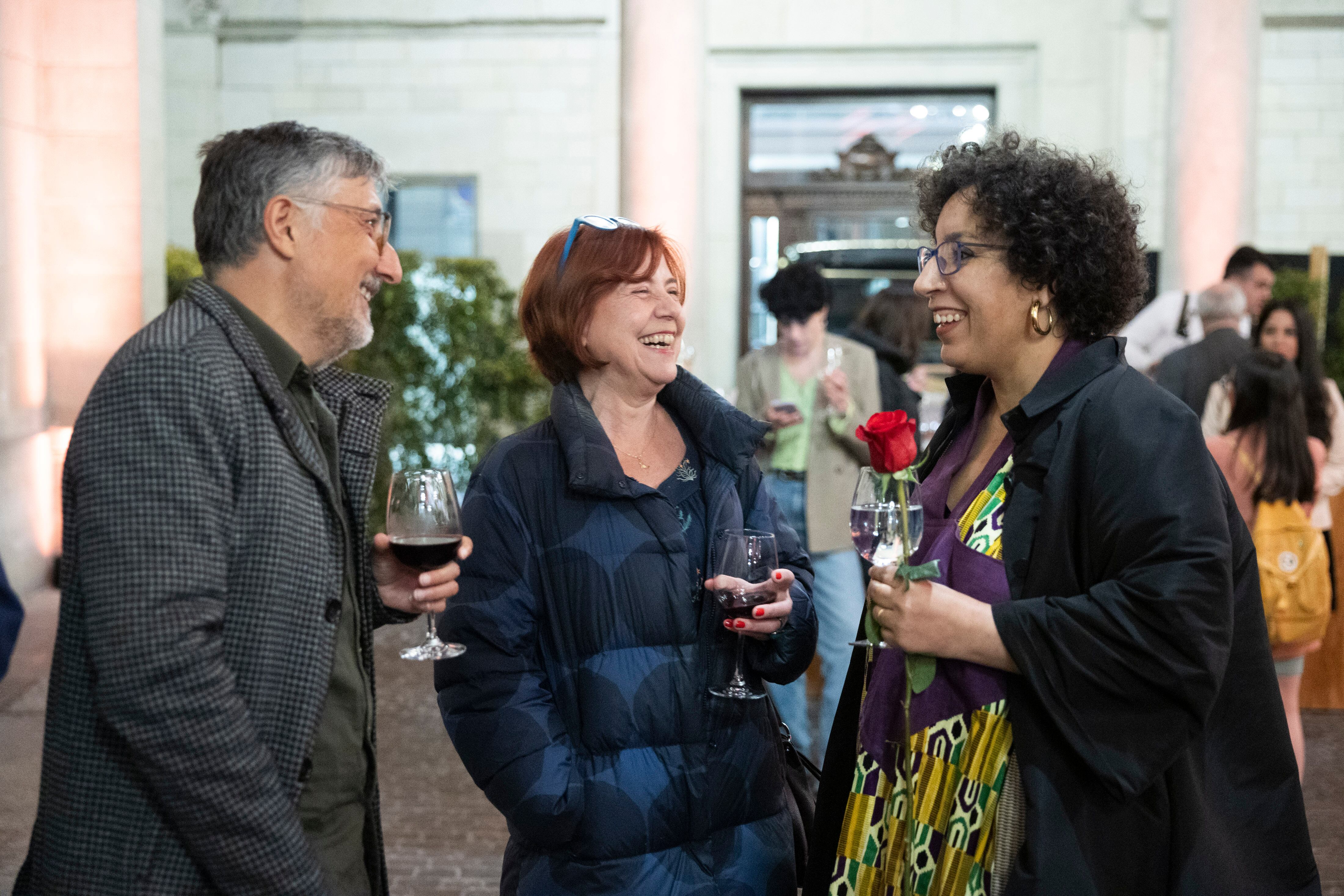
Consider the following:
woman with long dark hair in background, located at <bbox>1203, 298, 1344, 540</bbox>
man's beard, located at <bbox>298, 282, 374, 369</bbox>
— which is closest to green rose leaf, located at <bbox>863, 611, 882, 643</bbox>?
man's beard, located at <bbox>298, 282, 374, 369</bbox>

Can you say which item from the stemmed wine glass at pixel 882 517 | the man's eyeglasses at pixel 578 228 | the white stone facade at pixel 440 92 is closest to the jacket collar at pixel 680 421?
the man's eyeglasses at pixel 578 228

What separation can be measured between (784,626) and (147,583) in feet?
4.03

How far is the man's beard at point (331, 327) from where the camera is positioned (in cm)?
204

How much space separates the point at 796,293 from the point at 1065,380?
3.58 meters

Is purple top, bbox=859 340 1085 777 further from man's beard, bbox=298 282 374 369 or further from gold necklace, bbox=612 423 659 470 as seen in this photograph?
man's beard, bbox=298 282 374 369

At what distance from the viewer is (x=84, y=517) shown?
67.5 inches

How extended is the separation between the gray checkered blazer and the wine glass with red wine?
0.28 metres

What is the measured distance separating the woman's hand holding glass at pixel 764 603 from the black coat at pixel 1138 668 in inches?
16.1

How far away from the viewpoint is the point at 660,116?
9.02 meters

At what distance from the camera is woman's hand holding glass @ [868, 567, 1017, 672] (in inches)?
77.1

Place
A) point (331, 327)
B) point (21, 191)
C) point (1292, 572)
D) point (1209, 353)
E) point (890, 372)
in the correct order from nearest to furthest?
point (331, 327)
point (1292, 572)
point (890, 372)
point (1209, 353)
point (21, 191)

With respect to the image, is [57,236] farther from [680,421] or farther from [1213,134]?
[1213,134]

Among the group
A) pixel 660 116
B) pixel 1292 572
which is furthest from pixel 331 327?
pixel 660 116

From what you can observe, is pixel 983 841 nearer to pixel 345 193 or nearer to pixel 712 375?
pixel 345 193
